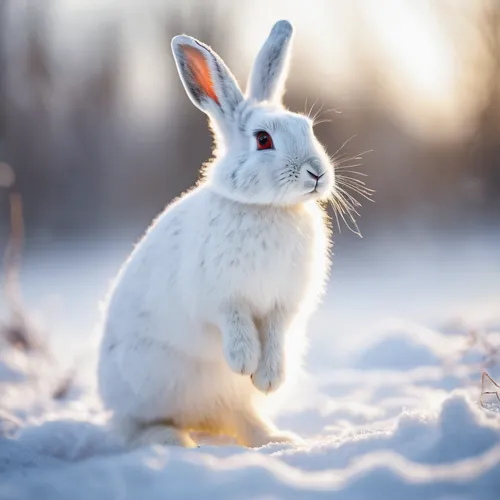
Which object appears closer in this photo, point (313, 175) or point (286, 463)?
point (286, 463)

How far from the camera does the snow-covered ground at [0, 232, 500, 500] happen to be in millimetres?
1842

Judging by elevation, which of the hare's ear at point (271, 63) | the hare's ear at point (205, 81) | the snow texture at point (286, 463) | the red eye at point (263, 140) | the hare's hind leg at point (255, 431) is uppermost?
the hare's ear at point (271, 63)

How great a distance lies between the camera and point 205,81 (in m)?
2.86

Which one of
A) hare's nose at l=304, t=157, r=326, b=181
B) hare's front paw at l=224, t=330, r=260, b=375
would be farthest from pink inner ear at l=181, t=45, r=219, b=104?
hare's front paw at l=224, t=330, r=260, b=375

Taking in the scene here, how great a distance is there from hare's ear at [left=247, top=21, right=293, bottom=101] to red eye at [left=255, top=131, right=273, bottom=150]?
45 centimetres

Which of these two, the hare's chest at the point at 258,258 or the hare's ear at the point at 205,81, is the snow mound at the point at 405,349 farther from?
the hare's ear at the point at 205,81

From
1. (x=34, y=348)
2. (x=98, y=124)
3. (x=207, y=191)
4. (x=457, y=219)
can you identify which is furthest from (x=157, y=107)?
(x=207, y=191)

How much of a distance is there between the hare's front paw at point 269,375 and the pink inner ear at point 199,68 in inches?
46.5

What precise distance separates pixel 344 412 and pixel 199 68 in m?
1.81

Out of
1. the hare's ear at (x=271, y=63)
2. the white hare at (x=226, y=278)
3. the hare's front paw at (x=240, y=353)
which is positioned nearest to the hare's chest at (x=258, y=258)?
the white hare at (x=226, y=278)

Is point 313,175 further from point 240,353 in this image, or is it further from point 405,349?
point 405,349

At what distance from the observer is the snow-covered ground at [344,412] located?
6.04ft

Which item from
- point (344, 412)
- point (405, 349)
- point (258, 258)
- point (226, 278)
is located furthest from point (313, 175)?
point (405, 349)

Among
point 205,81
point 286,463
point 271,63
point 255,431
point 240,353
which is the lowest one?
point 286,463
